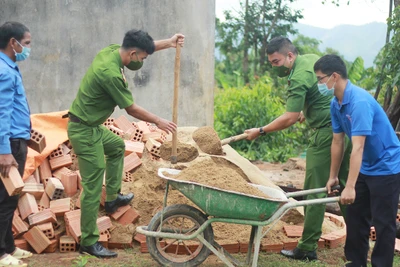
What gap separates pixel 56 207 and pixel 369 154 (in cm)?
339

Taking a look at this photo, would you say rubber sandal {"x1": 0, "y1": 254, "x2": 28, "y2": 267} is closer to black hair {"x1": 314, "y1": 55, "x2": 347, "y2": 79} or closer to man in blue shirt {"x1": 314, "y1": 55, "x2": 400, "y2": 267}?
man in blue shirt {"x1": 314, "y1": 55, "x2": 400, "y2": 267}

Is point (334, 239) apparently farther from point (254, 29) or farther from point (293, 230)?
point (254, 29)

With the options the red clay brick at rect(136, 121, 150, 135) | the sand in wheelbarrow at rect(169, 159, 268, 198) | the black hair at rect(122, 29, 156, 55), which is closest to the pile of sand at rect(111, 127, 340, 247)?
the sand in wheelbarrow at rect(169, 159, 268, 198)

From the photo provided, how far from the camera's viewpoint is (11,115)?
5.36 m

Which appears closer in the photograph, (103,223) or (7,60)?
(7,60)

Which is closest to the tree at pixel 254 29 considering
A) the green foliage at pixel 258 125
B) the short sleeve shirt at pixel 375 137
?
the green foliage at pixel 258 125

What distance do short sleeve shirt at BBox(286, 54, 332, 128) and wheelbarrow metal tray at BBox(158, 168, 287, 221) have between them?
1241 mm

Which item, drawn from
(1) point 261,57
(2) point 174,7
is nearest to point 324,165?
(2) point 174,7

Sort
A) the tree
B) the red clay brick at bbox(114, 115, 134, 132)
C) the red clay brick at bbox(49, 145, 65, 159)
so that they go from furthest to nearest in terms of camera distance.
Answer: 1. the tree
2. the red clay brick at bbox(114, 115, 134, 132)
3. the red clay brick at bbox(49, 145, 65, 159)

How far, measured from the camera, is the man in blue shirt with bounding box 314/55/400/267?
490 centimetres

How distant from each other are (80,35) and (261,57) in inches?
481

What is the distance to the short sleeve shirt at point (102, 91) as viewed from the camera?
19.1 feet

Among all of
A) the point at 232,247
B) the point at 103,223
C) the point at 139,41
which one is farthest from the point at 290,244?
the point at 139,41

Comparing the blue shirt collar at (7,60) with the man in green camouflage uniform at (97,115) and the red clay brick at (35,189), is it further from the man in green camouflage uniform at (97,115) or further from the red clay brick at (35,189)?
the red clay brick at (35,189)
